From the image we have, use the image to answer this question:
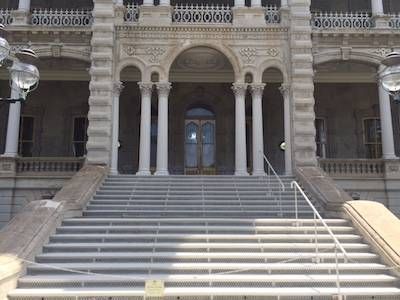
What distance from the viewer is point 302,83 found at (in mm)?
18312

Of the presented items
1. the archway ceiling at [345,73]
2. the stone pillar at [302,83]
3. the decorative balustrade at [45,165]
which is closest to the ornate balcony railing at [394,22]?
the archway ceiling at [345,73]

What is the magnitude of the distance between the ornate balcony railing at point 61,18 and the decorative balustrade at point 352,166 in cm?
1119

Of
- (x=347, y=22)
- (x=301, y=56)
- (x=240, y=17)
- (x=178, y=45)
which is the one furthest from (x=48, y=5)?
(x=347, y=22)

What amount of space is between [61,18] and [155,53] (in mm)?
4267

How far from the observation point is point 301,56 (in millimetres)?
18453

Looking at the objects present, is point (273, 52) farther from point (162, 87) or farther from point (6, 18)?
point (6, 18)

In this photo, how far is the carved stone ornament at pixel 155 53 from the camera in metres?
18.5

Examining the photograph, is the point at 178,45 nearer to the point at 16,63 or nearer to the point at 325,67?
the point at 325,67

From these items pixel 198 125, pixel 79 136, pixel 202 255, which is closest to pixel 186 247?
pixel 202 255

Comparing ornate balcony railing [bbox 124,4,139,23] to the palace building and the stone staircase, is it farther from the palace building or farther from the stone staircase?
Answer: the stone staircase

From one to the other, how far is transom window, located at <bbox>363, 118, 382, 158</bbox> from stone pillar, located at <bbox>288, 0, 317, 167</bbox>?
5947mm

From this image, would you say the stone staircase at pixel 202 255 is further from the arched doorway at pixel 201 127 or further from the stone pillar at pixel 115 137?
the arched doorway at pixel 201 127

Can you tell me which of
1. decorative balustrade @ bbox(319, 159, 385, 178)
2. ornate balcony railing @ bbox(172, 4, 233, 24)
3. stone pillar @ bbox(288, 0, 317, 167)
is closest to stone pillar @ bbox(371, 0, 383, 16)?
stone pillar @ bbox(288, 0, 317, 167)

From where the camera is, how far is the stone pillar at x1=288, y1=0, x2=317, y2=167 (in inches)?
699
